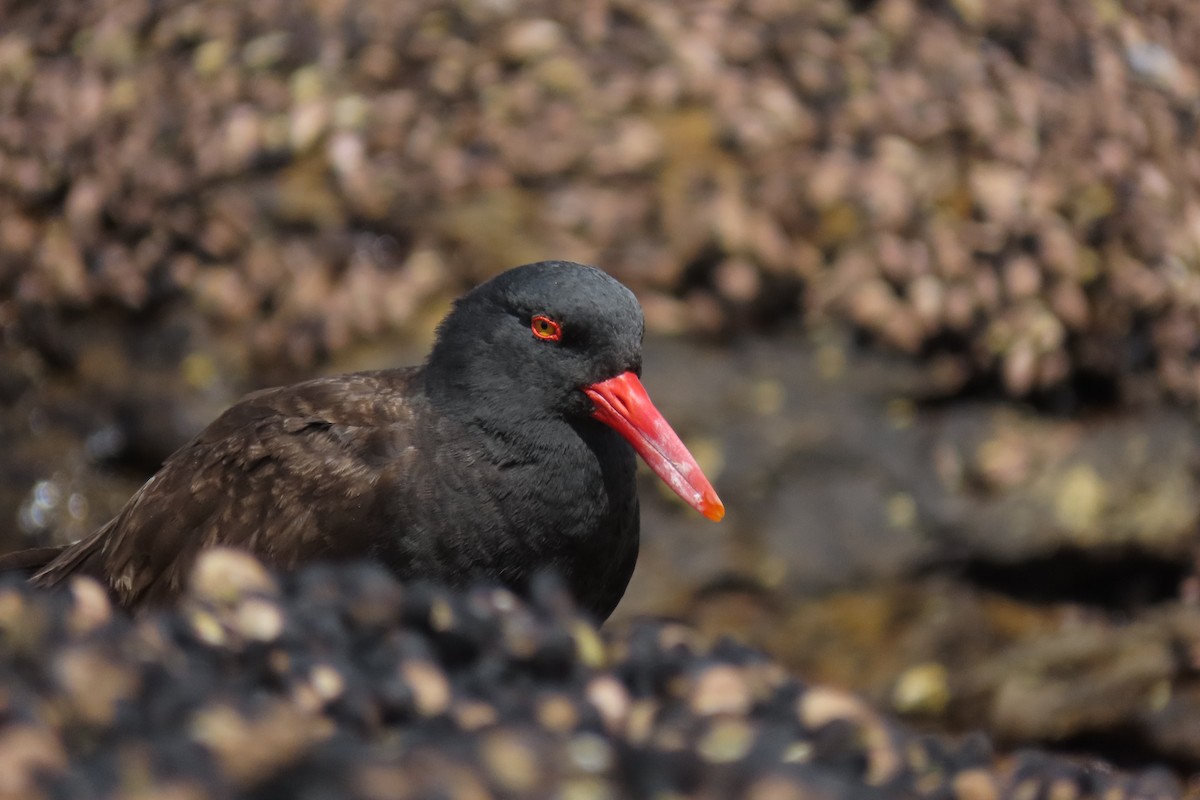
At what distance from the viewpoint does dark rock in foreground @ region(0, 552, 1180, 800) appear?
1.66 metres

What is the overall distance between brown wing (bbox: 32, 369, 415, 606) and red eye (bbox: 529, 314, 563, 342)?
520 mm

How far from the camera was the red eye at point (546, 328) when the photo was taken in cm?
423

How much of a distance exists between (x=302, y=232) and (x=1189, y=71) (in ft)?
18.8

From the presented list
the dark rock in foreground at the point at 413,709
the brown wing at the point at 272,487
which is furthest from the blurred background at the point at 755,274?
the dark rock in foreground at the point at 413,709

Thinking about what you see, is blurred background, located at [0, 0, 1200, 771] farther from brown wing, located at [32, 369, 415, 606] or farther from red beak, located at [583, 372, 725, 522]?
red beak, located at [583, 372, 725, 522]

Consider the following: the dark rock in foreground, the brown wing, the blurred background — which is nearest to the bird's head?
the brown wing

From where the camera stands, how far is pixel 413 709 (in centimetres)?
191

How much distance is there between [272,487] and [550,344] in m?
1.06

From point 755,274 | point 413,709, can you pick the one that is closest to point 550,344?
point 413,709

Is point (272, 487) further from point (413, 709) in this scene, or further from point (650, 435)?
point (413, 709)

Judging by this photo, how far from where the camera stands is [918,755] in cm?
212

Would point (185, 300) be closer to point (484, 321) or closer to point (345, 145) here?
point (345, 145)

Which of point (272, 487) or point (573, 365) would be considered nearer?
point (573, 365)

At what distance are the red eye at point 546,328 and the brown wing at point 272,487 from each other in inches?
20.5
